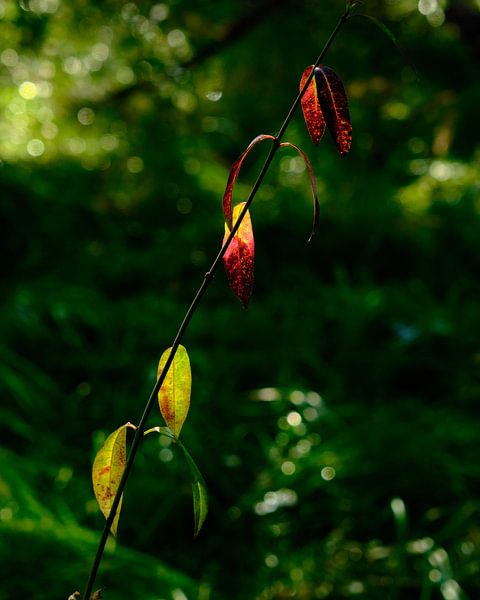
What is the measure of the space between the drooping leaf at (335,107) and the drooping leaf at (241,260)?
0.08 metres

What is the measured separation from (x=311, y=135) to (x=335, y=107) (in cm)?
3

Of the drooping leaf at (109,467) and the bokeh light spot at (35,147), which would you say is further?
the bokeh light spot at (35,147)

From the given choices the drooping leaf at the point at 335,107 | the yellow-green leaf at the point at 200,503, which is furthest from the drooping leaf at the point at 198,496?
the drooping leaf at the point at 335,107

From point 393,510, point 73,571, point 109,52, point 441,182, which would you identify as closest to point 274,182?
point 441,182

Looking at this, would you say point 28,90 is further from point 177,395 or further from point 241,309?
point 177,395

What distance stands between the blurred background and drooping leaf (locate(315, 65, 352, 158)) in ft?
0.37

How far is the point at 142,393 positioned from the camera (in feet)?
5.94

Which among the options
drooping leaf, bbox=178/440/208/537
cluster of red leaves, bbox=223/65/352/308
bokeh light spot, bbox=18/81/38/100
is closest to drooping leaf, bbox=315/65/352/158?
cluster of red leaves, bbox=223/65/352/308

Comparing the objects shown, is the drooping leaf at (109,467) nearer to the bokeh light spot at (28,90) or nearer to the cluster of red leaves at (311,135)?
the cluster of red leaves at (311,135)

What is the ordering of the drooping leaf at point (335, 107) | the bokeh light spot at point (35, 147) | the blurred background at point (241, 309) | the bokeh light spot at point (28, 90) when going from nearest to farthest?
the drooping leaf at point (335, 107)
the blurred background at point (241, 309)
the bokeh light spot at point (35, 147)
the bokeh light spot at point (28, 90)

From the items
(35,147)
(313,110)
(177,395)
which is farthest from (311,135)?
(35,147)

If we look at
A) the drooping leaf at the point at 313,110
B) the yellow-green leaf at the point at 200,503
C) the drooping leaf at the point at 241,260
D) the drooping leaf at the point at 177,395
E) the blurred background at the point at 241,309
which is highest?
the drooping leaf at the point at 313,110

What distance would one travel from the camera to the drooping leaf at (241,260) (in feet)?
1.63

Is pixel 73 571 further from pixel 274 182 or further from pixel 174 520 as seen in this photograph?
pixel 274 182
